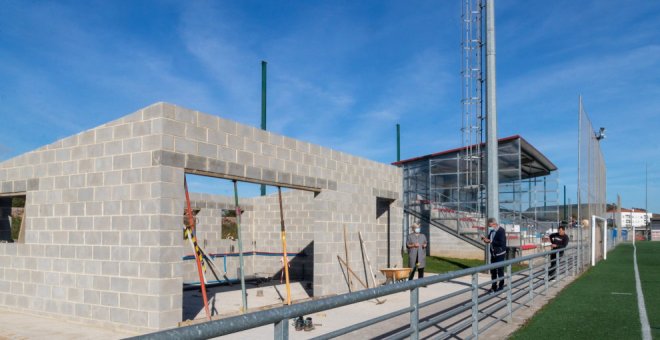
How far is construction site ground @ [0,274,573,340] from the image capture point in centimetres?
855

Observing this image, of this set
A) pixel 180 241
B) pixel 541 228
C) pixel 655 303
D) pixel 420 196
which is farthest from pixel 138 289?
pixel 541 228

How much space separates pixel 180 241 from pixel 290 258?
10140mm

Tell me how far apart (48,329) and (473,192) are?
1867 centimetres

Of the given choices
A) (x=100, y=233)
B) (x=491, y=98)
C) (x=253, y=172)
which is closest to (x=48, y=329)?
(x=100, y=233)

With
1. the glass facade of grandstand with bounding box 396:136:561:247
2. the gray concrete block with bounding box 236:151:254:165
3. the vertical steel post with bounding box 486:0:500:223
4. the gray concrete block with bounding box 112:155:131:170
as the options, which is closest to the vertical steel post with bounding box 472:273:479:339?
the gray concrete block with bounding box 236:151:254:165

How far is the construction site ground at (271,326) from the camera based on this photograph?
855 centimetres

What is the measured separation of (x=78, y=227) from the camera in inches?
394

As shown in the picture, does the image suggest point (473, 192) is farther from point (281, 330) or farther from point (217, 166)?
point (281, 330)

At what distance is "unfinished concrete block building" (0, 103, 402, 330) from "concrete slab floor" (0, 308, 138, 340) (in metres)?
0.18

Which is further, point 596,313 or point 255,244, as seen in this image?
point 255,244

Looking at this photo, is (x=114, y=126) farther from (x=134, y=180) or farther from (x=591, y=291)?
(x=591, y=291)

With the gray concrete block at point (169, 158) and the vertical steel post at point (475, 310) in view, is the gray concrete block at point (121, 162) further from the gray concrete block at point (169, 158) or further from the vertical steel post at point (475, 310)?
the vertical steel post at point (475, 310)

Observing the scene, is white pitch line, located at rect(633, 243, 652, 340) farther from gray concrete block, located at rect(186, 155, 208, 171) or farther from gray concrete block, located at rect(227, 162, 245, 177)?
gray concrete block, located at rect(186, 155, 208, 171)

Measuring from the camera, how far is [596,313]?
998cm
